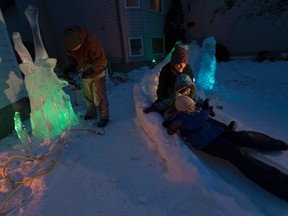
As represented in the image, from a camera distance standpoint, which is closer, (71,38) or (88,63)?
(71,38)

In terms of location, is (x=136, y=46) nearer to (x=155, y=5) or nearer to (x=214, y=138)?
(x=155, y=5)

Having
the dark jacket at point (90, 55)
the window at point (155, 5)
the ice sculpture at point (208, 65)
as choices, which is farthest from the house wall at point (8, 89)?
the window at point (155, 5)

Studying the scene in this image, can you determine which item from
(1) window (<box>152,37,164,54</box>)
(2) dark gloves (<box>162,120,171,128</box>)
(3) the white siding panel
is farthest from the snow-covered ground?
(1) window (<box>152,37,164,54</box>)

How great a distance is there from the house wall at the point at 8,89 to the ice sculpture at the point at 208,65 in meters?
4.70

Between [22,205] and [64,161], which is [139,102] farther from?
[22,205]

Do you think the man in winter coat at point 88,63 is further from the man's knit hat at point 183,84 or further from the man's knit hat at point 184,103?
the man's knit hat at point 184,103

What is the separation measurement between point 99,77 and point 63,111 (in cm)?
94

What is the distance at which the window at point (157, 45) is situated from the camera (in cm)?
1106

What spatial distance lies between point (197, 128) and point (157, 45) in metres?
10.00

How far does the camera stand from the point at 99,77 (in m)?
3.42

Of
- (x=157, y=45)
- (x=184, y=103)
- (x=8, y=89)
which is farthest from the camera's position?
(x=157, y=45)

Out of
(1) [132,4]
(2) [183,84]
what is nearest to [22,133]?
(2) [183,84]

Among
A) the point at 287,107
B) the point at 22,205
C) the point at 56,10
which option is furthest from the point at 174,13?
the point at 22,205

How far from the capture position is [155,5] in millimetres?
10867
